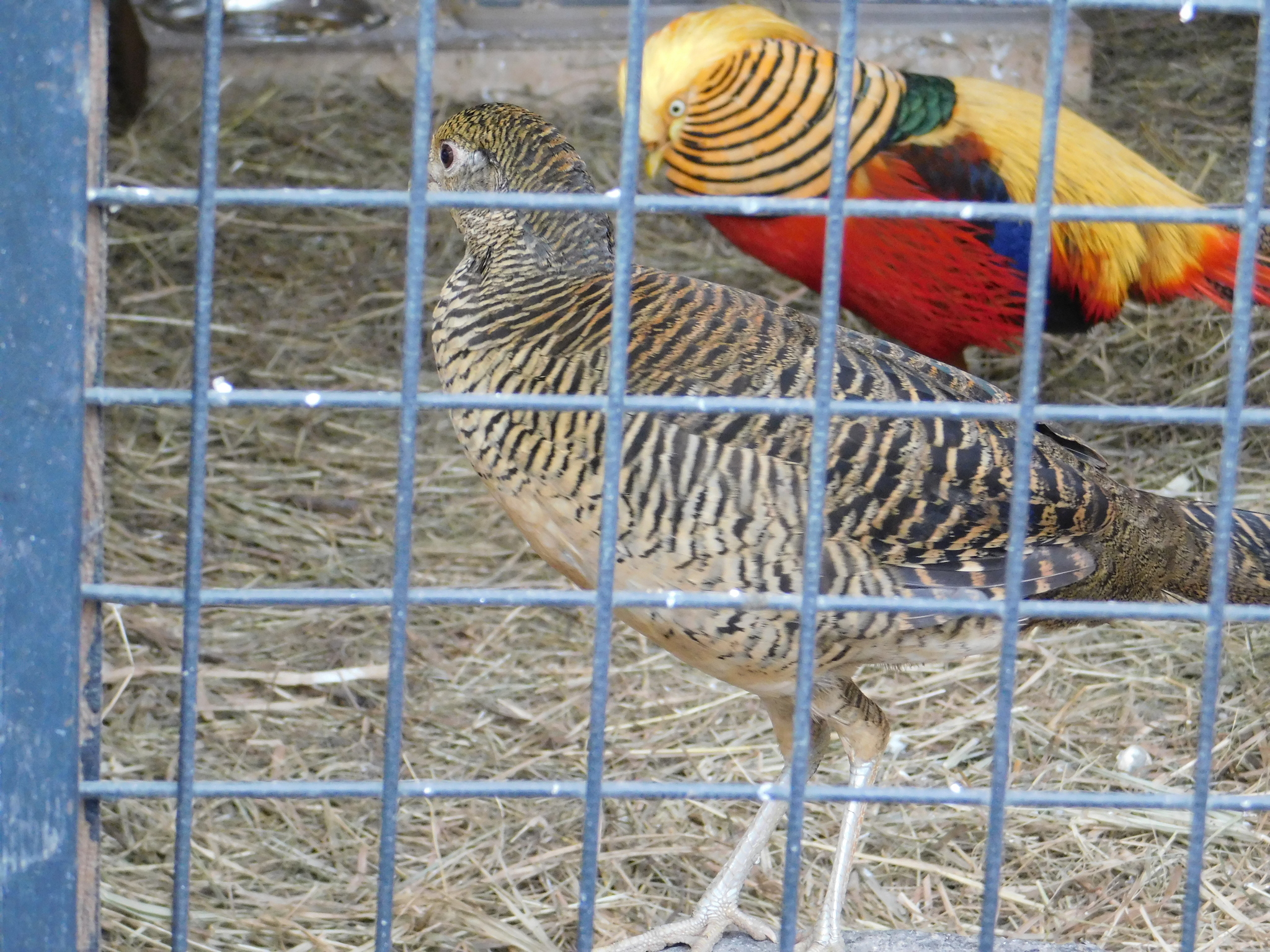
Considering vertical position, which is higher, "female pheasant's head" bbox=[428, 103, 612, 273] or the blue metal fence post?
"female pheasant's head" bbox=[428, 103, 612, 273]

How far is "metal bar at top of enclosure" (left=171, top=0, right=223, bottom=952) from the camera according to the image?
56.0 inches

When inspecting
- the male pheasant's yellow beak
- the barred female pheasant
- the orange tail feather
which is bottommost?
the barred female pheasant

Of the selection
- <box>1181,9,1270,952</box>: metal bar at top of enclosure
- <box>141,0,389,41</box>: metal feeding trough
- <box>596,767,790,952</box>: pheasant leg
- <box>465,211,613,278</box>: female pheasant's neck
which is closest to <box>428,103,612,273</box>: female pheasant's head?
<box>465,211,613,278</box>: female pheasant's neck

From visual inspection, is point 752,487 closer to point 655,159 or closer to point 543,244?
A: point 543,244

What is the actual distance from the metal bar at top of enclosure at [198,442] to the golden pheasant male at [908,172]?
2452mm

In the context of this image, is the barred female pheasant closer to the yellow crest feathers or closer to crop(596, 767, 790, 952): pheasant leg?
crop(596, 767, 790, 952): pheasant leg

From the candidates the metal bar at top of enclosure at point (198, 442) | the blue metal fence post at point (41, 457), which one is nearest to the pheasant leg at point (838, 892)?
the metal bar at top of enclosure at point (198, 442)

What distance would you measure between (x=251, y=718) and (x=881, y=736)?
1.47 metres

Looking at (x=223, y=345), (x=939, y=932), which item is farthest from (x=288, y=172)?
(x=939, y=932)

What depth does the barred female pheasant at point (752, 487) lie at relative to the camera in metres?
2.21

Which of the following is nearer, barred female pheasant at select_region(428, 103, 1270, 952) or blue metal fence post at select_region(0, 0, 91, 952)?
blue metal fence post at select_region(0, 0, 91, 952)

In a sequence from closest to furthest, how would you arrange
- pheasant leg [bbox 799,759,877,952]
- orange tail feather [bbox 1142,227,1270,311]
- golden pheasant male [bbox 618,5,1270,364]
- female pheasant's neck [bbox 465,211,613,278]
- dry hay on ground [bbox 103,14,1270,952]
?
pheasant leg [bbox 799,759,877,952], female pheasant's neck [bbox 465,211,613,278], dry hay on ground [bbox 103,14,1270,952], golden pheasant male [bbox 618,5,1270,364], orange tail feather [bbox 1142,227,1270,311]

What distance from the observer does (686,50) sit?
3.82 meters

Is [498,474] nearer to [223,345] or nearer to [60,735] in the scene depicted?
[60,735]
